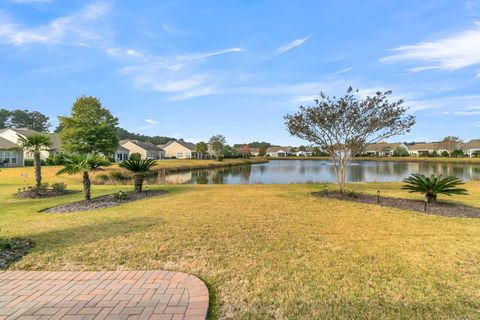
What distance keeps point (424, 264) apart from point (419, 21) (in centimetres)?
1136

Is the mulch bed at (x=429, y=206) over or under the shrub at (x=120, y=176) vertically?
under

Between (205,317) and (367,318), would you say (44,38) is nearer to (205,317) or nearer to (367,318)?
(205,317)

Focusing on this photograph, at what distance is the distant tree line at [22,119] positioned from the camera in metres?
71.3

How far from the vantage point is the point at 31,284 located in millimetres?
3641

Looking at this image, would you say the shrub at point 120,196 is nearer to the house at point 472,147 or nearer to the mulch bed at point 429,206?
the mulch bed at point 429,206

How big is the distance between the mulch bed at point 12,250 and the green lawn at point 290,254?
6.7 inches

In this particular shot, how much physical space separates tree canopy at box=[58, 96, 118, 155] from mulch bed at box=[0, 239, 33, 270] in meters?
28.8

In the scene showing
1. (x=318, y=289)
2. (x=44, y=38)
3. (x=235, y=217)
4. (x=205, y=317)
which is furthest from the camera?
(x=44, y=38)

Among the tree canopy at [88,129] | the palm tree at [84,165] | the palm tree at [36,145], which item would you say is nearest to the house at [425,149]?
the tree canopy at [88,129]

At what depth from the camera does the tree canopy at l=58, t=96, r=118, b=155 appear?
31609 mm

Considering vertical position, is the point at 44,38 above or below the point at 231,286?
above

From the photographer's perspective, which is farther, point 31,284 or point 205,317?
point 31,284

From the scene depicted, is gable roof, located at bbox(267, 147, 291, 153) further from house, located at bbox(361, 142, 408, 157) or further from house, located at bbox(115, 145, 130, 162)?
house, located at bbox(115, 145, 130, 162)

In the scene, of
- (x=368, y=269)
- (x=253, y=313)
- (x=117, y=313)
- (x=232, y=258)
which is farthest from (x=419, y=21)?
(x=117, y=313)
